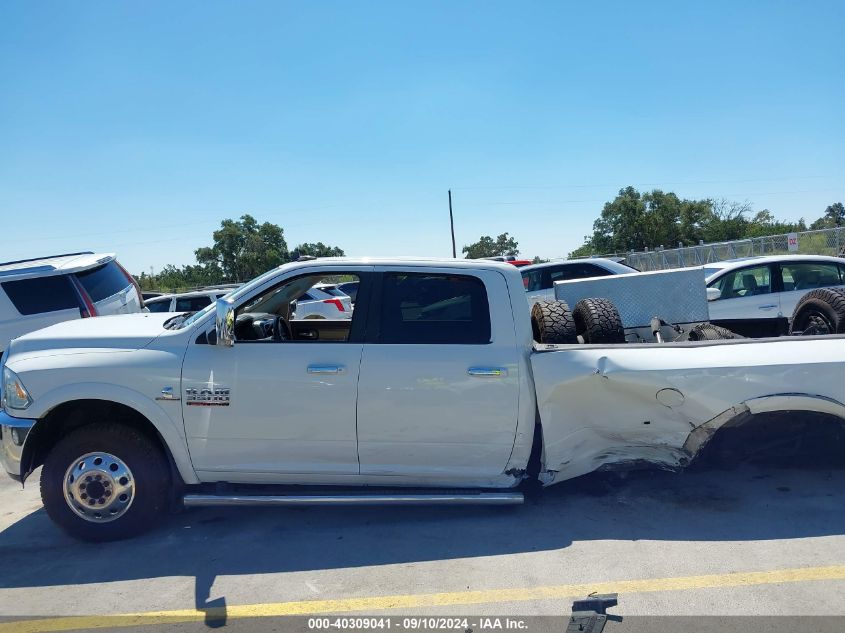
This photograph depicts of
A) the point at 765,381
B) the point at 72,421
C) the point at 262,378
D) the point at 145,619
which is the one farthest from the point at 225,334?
the point at 765,381

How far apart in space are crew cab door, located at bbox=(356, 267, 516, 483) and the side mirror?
862mm

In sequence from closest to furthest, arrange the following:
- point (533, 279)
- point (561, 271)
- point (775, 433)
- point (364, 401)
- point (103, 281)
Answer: point (364, 401) → point (775, 433) → point (103, 281) → point (561, 271) → point (533, 279)

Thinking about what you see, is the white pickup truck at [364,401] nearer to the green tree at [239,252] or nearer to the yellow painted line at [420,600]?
the yellow painted line at [420,600]

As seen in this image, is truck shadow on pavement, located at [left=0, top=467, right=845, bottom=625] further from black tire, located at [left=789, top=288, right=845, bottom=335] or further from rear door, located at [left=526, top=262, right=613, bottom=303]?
rear door, located at [left=526, top=262, right=613, bottom=303]

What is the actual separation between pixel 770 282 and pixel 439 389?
329 inches

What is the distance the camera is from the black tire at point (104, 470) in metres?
4.10

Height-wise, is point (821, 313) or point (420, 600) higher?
point (821, 313)

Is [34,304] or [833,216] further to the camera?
[833,216]

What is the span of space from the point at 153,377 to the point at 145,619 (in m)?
1.47

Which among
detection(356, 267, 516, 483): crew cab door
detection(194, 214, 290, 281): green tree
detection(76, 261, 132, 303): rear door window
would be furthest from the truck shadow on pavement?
detection(194, 214, 290, 281): green tree

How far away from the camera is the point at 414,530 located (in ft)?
13.8

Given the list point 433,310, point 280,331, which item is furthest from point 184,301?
point 433,310

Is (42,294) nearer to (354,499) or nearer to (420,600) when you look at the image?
(354,499)

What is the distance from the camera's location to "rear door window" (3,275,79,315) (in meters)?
8.50
